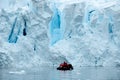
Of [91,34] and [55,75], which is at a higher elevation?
[91,34]

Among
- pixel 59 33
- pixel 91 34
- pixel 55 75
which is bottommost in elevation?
pixel 55 75

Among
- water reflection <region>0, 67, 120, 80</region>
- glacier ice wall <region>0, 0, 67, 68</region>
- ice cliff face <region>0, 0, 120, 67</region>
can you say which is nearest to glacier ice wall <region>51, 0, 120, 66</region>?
ice cliff face <region>0, 0, 120, 67</region>

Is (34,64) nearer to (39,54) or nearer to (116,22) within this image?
(39,54)

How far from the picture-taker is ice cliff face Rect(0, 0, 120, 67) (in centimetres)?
2908

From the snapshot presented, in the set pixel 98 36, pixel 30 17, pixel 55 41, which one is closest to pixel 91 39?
pixel 98 36

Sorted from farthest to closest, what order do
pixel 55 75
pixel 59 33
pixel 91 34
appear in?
pixel 59 33 < pixel 91 34 < pixel 55 75

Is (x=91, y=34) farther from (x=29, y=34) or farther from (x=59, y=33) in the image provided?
(x=29, y=34)

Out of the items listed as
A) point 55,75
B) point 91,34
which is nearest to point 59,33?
point 91,34

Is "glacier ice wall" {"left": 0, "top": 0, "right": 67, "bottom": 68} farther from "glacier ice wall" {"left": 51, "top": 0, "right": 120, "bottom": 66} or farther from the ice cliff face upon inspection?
"glacier ice wall" {"left": 51, "top": 0, "right": 120, "bottom": 66}

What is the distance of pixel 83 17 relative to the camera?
3341 cm

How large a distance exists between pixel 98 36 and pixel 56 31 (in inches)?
146

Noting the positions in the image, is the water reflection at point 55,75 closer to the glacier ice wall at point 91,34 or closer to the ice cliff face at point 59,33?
the ice cliff face at point 59,33

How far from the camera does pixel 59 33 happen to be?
33531 millimetres

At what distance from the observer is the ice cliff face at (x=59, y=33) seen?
29.1m
